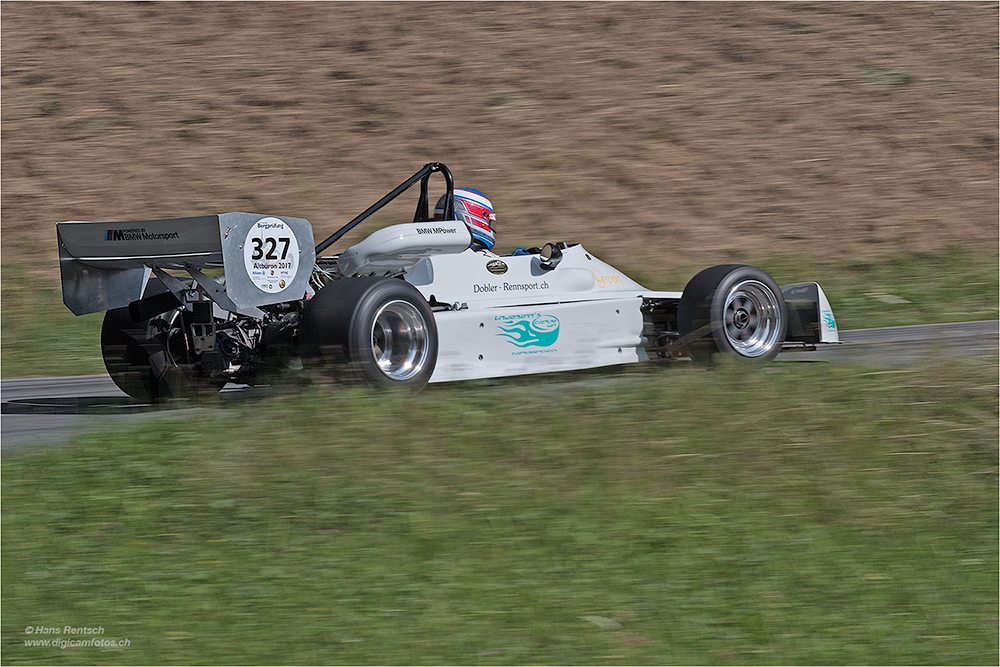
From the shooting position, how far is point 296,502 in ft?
16.3

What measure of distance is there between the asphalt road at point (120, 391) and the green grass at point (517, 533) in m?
0.58

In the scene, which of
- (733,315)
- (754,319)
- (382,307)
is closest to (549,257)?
(733,315)

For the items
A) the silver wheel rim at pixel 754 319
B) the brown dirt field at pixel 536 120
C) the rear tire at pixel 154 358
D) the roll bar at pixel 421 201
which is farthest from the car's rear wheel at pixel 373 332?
the brown dirt field at pixel 536 120

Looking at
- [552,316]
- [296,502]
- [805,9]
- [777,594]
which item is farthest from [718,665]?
[805,9]

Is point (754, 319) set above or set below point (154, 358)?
below

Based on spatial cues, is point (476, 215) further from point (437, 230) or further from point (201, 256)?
point (201, 256)

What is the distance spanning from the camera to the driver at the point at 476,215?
8.49 m

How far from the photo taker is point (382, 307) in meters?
6.69

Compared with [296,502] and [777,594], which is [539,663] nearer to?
[777,594]

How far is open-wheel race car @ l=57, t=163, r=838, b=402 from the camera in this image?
6559mm

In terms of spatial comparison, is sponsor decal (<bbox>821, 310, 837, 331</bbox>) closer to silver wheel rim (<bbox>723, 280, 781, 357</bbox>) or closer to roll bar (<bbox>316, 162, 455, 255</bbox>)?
silver wheel rim (<bbox>723, 280, 781, 357</bbox>)

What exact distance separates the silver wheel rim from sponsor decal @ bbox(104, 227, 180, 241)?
4.13 meters

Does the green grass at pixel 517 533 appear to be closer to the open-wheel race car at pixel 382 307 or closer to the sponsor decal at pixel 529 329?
the open-wheel race car at pixel 382 307

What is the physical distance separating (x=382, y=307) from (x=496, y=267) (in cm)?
146
